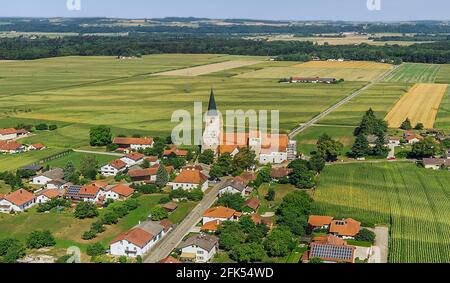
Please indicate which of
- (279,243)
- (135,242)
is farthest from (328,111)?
(135,242)

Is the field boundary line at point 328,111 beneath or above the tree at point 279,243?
above

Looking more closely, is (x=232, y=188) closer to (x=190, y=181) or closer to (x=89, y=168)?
(x=190, y=181)

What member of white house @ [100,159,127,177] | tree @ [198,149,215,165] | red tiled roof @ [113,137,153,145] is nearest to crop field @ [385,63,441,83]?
red tiled roof @ [113,137,153,145]

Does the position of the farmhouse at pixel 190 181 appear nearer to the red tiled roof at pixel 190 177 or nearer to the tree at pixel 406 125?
the red tiled roof at pixel 190 177

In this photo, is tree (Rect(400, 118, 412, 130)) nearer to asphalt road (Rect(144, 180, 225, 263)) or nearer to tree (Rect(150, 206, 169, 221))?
asphalt road (Rect(144, 180, 225, 263))

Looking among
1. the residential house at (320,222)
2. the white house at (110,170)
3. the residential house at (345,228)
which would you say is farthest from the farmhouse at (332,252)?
the white house at (110,170)
